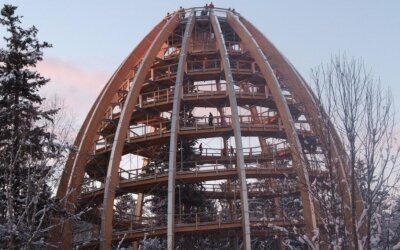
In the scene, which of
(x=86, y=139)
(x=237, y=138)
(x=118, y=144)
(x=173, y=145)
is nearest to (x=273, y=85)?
(x=237, y=138)

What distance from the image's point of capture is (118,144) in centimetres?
3366

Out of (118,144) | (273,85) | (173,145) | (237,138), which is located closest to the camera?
(173,145)

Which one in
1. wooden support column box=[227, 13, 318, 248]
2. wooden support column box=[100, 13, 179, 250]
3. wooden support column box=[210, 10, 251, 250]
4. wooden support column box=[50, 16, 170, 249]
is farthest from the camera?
wooden support column box=[50, 16, 170, 249]

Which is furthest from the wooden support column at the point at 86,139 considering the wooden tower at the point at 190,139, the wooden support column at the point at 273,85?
the wooden support column at the point at 273,85

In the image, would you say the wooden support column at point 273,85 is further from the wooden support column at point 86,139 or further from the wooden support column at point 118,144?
the wooden support column at point 86,139

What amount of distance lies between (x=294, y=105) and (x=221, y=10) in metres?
9.52

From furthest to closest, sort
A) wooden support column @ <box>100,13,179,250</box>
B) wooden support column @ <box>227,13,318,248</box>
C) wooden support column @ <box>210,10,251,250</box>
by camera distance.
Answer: wooden support column @ <box>100,13,179,250</box>
wooden support column @ <box>227,13,318,248</box>
wooden support column @ <box>210,10,251,250</box>

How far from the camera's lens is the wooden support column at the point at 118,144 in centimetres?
3184

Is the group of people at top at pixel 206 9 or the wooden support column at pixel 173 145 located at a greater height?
the group of people at top at pixel 206 9

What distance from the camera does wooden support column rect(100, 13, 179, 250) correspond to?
104ft

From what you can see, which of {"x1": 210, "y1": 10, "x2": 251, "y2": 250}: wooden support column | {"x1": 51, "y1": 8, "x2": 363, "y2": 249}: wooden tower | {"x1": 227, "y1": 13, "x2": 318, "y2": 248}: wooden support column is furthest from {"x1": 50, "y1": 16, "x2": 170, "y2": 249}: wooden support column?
{"x1": 210, "y1": 10, "x2": 251, "y2": 250}: wooden support column

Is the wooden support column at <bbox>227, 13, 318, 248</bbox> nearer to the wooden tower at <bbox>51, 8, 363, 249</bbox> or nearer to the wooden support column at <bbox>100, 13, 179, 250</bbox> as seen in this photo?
the wooden tower at <bbox>51, 8, 363, 249</bbox>

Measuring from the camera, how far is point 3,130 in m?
23.7

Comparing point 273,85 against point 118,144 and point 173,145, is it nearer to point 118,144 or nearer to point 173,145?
point 173,145
